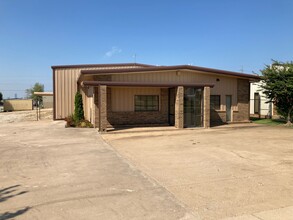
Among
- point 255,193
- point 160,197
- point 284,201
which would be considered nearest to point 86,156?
point 160,197

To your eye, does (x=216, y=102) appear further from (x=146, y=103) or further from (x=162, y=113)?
(x=146, y=103)

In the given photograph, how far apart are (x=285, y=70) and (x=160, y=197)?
1737 cm

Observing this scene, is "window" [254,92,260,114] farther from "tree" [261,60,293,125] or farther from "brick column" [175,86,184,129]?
"brick column" [175,86,184,129]

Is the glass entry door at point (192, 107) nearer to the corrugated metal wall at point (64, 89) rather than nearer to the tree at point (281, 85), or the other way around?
the tree at point (281, 85)

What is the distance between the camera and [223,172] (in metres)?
7.02

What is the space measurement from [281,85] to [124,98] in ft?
35.2

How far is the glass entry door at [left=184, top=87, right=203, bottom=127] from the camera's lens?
58.3 ft

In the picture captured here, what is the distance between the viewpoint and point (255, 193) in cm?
542

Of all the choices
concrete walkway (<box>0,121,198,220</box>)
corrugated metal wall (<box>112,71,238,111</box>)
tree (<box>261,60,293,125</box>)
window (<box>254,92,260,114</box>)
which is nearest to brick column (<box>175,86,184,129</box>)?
corrugated metal wall (<box>112,71,238,111</box>)

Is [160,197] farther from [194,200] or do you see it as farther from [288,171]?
[288,171]

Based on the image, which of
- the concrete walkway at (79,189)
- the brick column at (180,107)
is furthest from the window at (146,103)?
the concrete walkway at (79,189)

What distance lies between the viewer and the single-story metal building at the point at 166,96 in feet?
55.5

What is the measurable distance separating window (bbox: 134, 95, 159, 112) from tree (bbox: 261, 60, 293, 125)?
8006 mm

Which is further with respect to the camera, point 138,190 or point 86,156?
point 86,156
